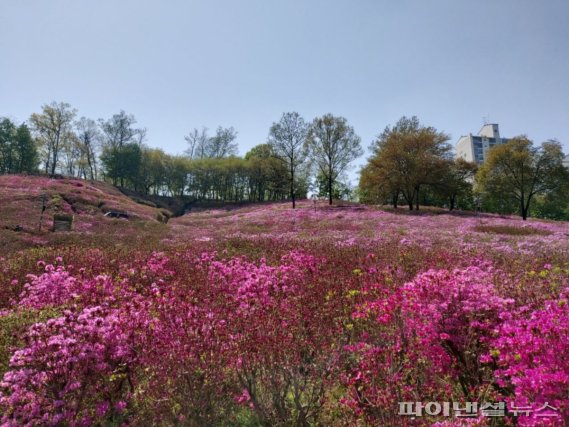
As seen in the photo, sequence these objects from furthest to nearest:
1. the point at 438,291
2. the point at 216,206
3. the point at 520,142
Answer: the point at 216,206, the point at 520,142, the point at 438,291

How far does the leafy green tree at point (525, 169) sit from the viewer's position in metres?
39.1

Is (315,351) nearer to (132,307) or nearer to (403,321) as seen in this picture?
(403,321)

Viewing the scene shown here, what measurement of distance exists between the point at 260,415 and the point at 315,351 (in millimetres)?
913

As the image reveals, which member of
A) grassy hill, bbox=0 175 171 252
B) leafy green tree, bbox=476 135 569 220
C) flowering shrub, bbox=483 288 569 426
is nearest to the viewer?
flowering shrub, bbox=483 288 569 426

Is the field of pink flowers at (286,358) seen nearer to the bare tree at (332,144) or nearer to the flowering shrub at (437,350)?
the flowering shrub at (437,350)

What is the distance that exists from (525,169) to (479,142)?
3821 inches

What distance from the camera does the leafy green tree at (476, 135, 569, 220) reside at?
39062 millimetres

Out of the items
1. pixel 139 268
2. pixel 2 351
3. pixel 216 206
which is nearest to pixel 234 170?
pixel 216 206

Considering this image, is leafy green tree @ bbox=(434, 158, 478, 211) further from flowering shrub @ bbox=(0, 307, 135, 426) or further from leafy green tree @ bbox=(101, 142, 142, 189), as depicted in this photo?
leafy green tree @ bbox=(101, 142, 142, 189)

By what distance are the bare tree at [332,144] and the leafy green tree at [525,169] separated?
17.0 m

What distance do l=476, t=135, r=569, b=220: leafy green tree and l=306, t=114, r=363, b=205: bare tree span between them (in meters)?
17.0

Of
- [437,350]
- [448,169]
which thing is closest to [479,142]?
[448,169]

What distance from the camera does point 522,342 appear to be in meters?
2.89

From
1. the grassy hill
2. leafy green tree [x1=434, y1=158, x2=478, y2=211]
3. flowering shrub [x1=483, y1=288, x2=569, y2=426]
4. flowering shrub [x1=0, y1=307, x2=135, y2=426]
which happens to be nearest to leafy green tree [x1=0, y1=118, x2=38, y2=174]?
the grassy hill
